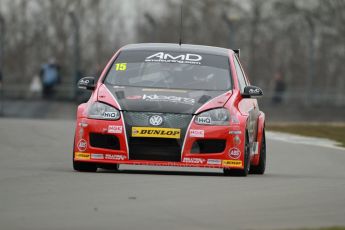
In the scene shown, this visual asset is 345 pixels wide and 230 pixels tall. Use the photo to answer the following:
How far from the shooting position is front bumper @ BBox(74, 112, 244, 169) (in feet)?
41.7

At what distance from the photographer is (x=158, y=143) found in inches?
500

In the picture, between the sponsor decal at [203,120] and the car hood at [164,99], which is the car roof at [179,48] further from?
the sponsor decal at [203,120]

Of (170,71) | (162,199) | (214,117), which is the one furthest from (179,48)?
(162,199)

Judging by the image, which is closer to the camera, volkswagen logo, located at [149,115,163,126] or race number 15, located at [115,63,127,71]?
volkswagen logo, located at [149,115,163,126]

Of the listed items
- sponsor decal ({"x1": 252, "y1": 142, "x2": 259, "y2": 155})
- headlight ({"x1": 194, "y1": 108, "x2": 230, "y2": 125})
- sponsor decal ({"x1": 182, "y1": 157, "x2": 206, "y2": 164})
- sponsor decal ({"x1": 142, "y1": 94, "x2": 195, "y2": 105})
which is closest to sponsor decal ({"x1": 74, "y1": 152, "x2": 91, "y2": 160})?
sponsor decal ({"x1": 142, "y1": 94, "x2": 195, "y2": 105})

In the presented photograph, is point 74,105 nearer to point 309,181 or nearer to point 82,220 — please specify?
point 309,181

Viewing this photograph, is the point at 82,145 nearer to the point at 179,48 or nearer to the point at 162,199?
the point at 179,48

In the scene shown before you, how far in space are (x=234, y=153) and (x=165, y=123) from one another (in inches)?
29.8

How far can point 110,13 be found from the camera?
68062mm

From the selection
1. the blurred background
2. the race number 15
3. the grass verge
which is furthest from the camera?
the blurred background

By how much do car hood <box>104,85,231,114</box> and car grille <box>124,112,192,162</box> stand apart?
9 centimetres

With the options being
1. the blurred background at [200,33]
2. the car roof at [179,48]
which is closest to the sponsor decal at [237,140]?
the car roof at [179,48]

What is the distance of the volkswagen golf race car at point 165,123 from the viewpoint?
501 inches

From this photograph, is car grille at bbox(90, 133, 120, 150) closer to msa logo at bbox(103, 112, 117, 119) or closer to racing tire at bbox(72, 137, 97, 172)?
msa logo at bbox(103, 112, 117, 119)
